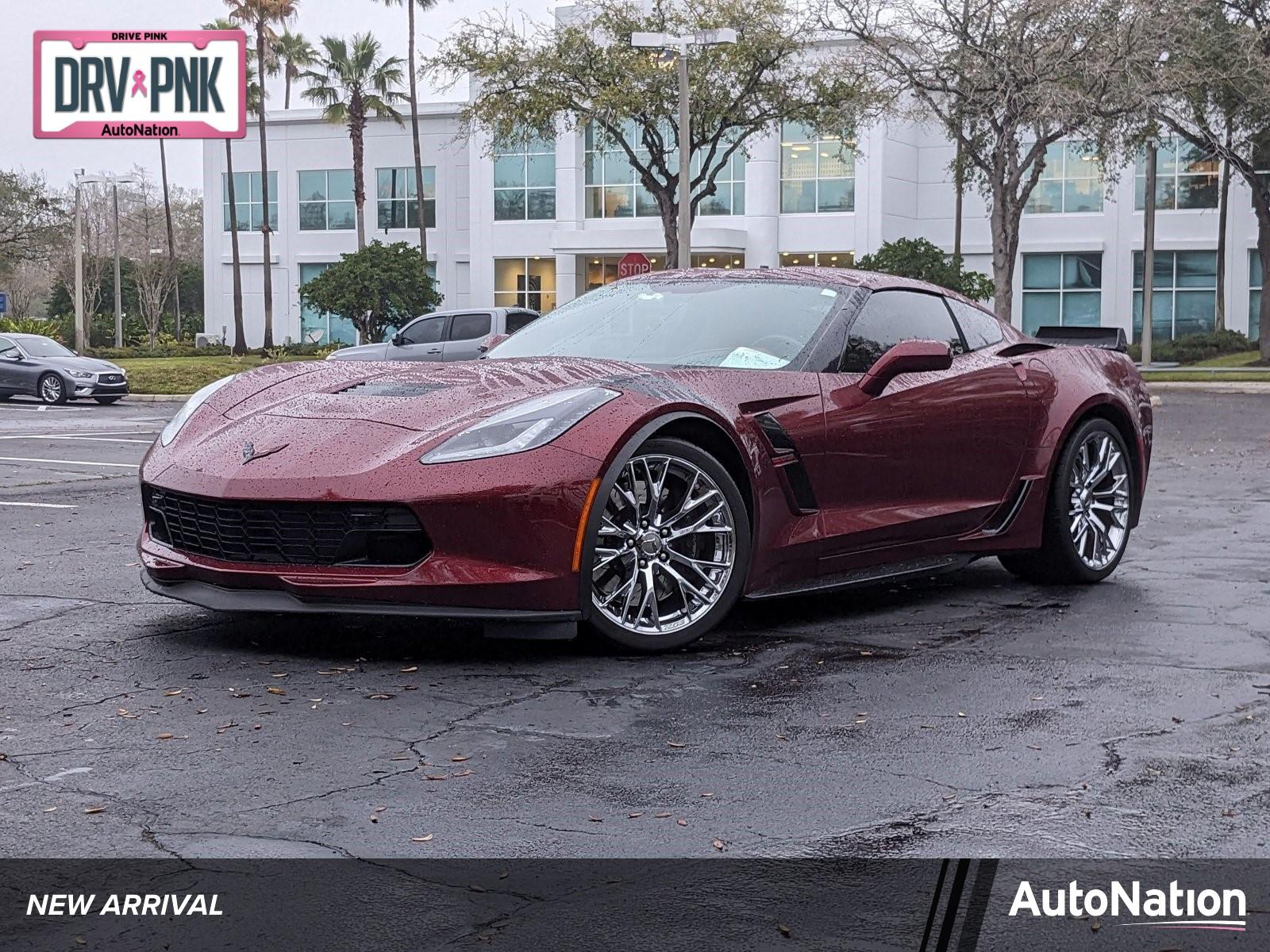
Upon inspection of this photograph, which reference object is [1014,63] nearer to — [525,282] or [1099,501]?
[1099,501]

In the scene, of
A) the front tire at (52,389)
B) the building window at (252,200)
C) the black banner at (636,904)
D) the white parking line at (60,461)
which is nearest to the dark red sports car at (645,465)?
the black banner at (636,904)

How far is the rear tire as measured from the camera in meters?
7.48

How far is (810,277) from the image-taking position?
709 cm

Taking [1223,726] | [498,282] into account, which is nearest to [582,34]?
[498,282]

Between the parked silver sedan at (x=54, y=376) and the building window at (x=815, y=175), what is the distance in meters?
28.4

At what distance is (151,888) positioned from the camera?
3.26 m

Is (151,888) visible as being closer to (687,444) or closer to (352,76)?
(687,444)

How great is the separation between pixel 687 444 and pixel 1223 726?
6.58ft

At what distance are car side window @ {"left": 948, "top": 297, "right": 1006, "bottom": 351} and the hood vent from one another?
2612mm

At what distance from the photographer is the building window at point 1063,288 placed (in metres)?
56.0

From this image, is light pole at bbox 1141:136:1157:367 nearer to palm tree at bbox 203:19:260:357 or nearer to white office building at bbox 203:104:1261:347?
white office building at bbox 203:104:1261:347

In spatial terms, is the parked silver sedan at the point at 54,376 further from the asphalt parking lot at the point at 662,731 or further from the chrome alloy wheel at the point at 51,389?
the asphalt parking lot at the point at 662,731

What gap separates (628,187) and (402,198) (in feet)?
45.3

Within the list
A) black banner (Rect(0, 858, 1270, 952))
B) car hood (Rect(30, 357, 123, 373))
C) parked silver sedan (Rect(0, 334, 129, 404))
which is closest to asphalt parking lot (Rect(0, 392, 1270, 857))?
black banner (Rect(0, 858, 1270, 952))
